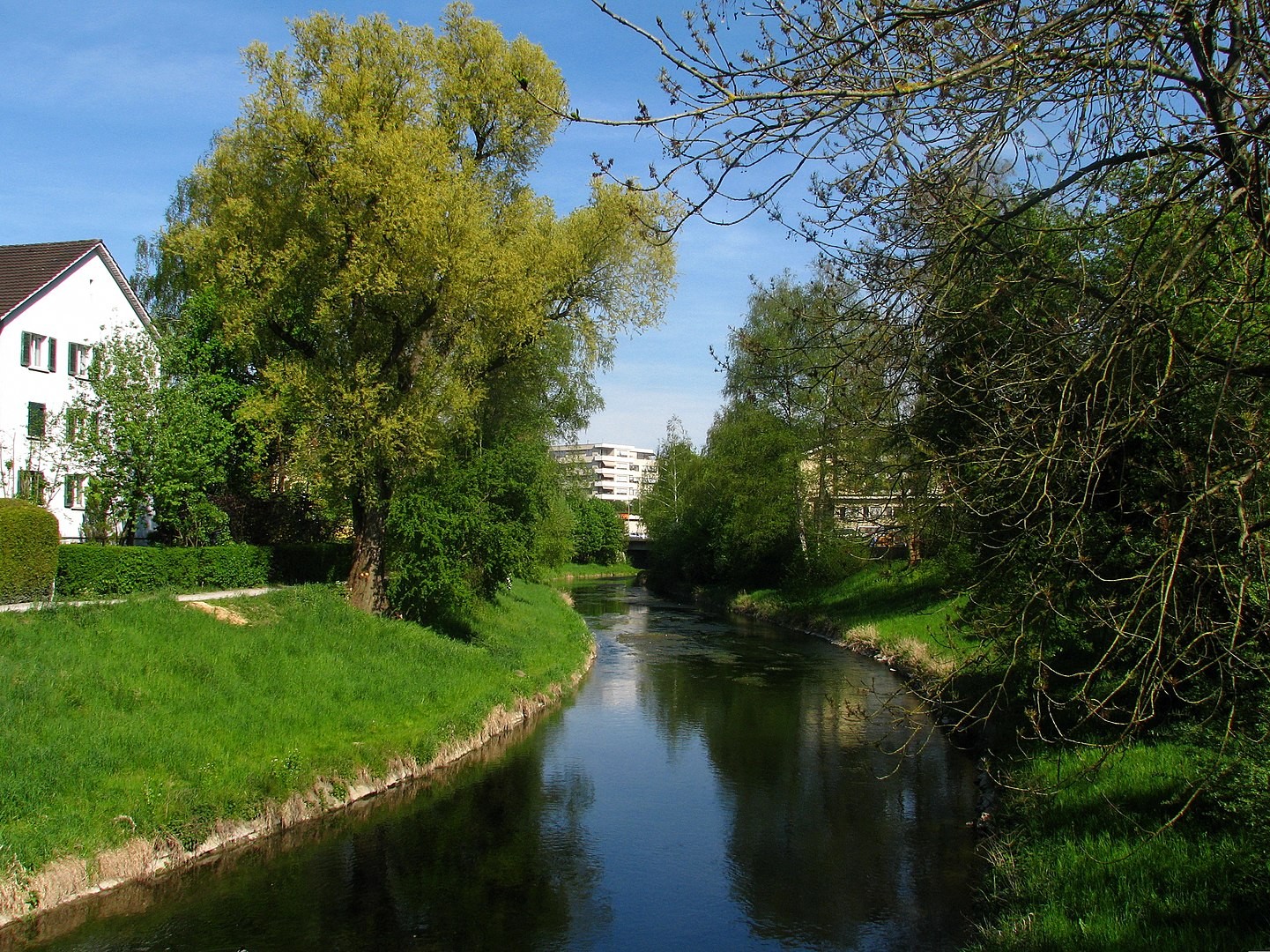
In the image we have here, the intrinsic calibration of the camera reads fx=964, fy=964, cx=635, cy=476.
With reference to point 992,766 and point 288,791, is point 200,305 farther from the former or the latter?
point 992,766

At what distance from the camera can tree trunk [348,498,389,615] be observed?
21.7m

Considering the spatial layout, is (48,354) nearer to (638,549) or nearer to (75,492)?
(75,492)

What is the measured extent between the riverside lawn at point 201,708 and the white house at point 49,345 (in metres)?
9.49

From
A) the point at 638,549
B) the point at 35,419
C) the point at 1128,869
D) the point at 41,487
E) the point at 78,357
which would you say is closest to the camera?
the point at 1128,869

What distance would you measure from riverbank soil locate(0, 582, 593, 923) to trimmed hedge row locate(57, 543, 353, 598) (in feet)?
5.59

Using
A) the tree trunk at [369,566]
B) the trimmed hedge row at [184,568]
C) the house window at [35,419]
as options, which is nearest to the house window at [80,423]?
the house window at [35,419]

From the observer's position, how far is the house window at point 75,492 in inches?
953

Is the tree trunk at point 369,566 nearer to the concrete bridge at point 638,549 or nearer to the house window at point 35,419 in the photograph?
the house window at point 35,419

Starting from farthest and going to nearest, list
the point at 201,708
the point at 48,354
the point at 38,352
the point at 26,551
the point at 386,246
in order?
1. the point at 48,354
2. the point at 38,352
3. the point at 386,246
4. the point at 26,551
5. the point at 201,708

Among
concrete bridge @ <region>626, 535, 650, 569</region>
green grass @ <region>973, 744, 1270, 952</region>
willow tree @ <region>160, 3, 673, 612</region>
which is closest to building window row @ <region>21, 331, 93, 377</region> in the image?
willow tree @ <region>160, 3, 673, 612</region>

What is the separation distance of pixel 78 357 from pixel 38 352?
1370 mm

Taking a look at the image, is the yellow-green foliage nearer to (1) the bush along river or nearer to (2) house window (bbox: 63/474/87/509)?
(2) house window (bbox: 63/474/87/509)

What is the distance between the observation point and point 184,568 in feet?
66.7

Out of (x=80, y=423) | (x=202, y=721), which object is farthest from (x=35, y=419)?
(x=202, y=721)
